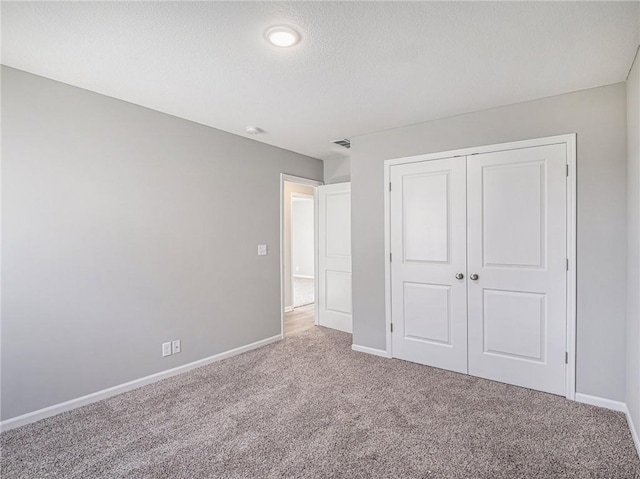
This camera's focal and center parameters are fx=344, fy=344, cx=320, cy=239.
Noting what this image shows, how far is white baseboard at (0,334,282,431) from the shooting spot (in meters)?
2.33

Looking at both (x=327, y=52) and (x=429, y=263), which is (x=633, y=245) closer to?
(x=429, y=263)

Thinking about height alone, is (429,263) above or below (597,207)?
below

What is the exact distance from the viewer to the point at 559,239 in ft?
8.91

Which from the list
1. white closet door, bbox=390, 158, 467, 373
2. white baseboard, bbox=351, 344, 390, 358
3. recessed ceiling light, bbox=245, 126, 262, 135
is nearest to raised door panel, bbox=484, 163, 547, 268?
white closet door, bbox=390, 158, 467, 373

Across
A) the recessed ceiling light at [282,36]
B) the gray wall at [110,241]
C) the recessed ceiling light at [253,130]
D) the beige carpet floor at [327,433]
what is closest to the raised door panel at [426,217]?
the beige carpet floor at [327,433]

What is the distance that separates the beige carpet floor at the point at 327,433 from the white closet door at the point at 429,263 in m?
0.37

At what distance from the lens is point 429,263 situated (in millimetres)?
3377

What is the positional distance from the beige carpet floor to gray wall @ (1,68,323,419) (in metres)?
0.38

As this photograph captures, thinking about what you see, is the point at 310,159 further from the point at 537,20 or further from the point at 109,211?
the point at 537,20

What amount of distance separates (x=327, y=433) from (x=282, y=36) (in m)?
2.43

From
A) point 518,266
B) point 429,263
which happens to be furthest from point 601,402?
point 429,263

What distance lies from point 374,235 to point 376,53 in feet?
6.50

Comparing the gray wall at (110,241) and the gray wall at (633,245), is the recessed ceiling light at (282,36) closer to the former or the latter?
the gray wall at (110,241)

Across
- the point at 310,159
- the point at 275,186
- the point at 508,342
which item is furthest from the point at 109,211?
the point at 508,342
